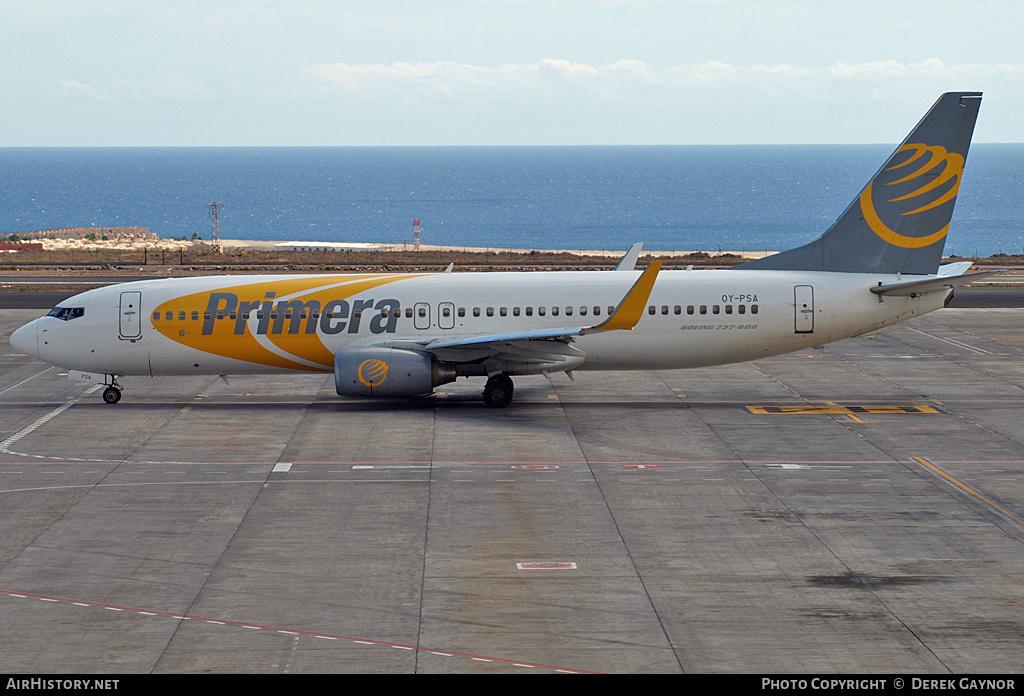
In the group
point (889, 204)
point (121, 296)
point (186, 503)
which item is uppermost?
point (889, 204)

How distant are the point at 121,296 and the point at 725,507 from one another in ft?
73.7

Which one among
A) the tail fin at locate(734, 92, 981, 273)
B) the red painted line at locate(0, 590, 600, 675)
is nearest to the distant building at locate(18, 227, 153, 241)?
the tail fin at locate(734, 92, 981, 273)

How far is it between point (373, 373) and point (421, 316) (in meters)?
2.76

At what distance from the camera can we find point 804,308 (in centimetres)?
3581

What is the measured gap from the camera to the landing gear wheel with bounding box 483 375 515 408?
35.7m

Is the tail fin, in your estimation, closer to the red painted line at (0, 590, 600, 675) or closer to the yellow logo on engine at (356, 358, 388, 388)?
the yellow logo on engine at (356, 358, 388, 388)

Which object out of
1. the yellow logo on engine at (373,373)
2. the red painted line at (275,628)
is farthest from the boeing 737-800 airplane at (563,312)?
the red painted line at (275,628)

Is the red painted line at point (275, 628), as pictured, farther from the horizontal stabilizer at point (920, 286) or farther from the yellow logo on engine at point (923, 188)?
the yellow logo on engine at point (923, 188)

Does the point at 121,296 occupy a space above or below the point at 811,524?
above

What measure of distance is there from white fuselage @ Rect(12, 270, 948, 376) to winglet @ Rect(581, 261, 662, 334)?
212 cm

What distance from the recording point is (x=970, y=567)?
20.6 m

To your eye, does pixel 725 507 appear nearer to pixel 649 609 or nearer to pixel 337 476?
pixel 649 609

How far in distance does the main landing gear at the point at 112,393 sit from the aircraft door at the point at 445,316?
1139 centimetres
